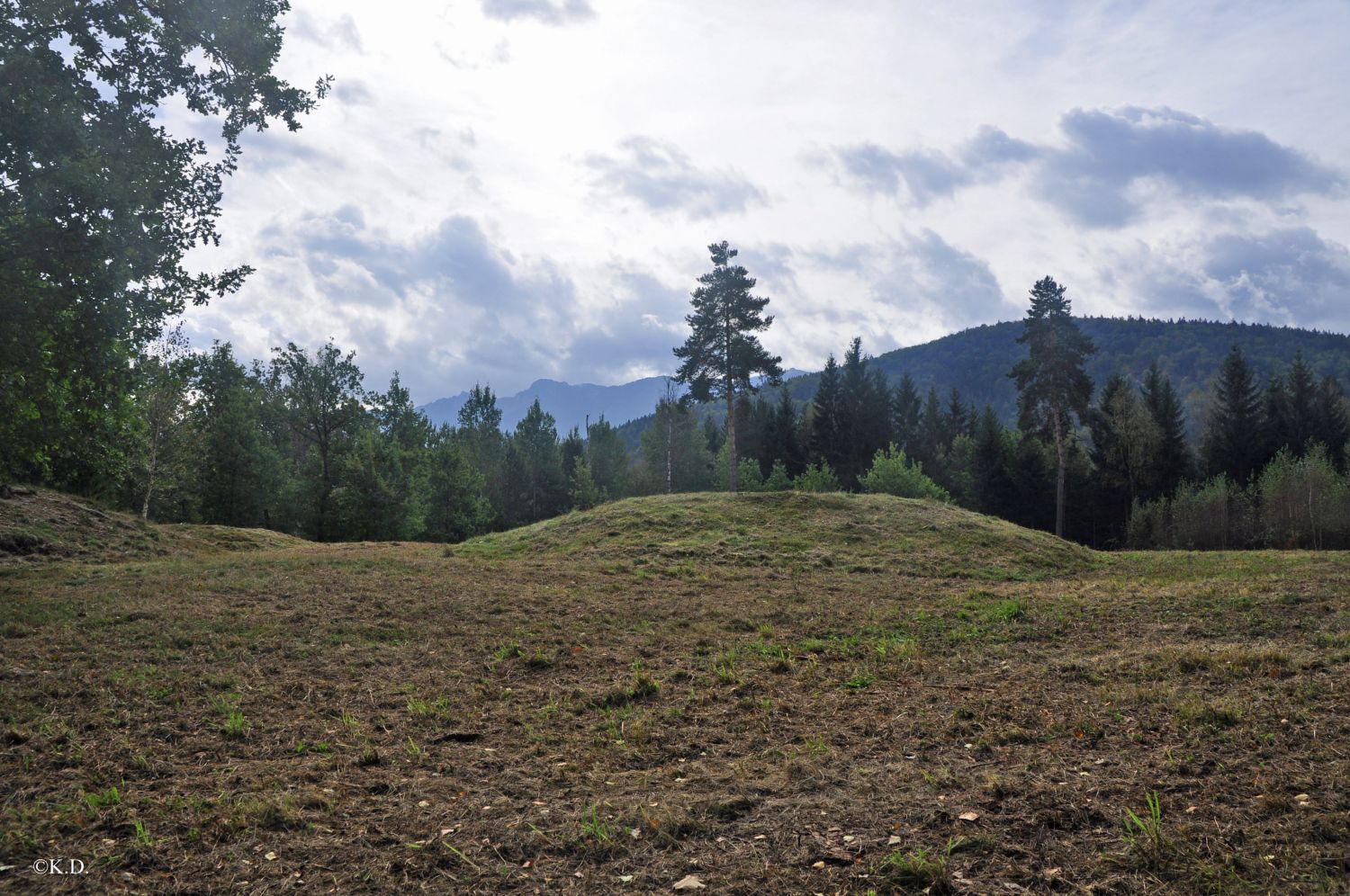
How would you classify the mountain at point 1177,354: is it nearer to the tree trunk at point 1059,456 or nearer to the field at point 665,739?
the tree trunk at point 1059,456

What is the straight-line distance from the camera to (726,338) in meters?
38.0

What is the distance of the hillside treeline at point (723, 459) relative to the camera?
40031 mm

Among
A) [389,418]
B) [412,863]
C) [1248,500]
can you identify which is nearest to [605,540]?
[412,863]

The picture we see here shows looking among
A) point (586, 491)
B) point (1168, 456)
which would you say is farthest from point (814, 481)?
point (1168, 456)

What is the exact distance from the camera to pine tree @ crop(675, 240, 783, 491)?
37750mm

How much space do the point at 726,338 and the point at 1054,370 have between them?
2161 centimetres

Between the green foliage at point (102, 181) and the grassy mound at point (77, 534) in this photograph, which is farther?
the grassy mound at point (77, 534)

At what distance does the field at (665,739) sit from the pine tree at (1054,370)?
33158mm

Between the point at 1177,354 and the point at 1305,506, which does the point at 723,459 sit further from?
the point at 1177,354

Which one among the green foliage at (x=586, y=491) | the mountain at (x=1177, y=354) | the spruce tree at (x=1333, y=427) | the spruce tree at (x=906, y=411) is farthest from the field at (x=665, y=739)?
the mountain at (x=1177, y=354)

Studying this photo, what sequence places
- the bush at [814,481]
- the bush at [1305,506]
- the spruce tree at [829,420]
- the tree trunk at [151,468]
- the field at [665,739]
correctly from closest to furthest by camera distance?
the field at [665,739]
the tree trunk at [151,468]
the bush at [1305,506]
the bush at [814,481]
the spruce tree at [829,420]

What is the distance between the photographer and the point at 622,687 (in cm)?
811

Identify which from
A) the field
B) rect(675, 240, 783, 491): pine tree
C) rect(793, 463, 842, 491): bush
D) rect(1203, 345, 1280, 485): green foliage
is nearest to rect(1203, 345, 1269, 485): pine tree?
rect(1203, 345, 1280, 485): green foliage

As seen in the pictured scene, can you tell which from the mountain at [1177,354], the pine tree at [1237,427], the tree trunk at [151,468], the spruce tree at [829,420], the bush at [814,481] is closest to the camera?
the tree trunk at [151,468]
